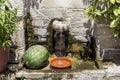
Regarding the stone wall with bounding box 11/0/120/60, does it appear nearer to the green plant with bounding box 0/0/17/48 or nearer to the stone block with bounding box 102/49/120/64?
the stone block with bounding box 102/49/120/64

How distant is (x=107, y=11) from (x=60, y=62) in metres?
1.16

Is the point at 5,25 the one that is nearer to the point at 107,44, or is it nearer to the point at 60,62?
the point at 60,62

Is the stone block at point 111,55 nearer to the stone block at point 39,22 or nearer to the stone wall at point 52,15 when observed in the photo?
the stone wall at point 52,15

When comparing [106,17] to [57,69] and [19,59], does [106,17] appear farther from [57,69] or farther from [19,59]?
[19,59]

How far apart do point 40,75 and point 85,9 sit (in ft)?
4.97

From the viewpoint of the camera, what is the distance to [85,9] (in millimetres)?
6184

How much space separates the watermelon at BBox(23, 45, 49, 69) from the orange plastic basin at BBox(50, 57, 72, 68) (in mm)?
166

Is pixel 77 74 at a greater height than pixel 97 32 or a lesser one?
lesser

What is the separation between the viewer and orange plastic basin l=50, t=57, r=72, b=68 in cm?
570

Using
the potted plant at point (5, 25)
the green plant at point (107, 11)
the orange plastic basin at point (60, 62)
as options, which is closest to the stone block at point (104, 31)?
the green plant at point (107, 11)

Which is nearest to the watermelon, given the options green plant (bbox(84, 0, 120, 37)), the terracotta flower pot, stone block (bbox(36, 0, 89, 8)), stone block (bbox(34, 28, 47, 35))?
the terracotta flower pot

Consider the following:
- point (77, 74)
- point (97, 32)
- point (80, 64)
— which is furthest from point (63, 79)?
point (97, 32)

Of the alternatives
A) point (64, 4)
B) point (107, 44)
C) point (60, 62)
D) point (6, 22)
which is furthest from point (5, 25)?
point (107, 44)

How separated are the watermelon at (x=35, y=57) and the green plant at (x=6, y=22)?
54 centimetres
